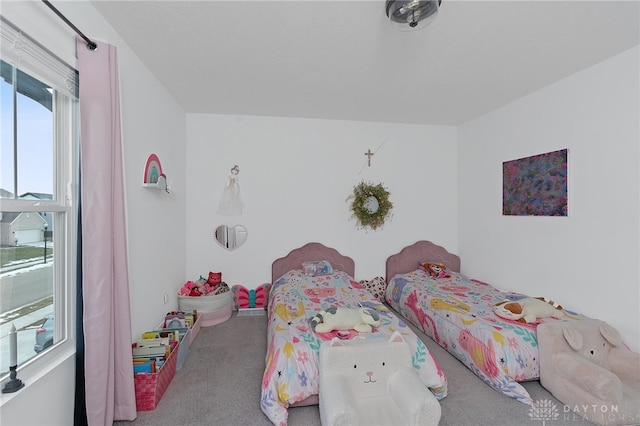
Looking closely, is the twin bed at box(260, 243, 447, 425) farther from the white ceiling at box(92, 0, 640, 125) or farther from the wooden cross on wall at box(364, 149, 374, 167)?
the white ceiling at box(92, 0, 640, 125)

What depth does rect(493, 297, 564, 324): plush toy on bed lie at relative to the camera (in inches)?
89.7

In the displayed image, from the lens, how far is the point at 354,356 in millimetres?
1778

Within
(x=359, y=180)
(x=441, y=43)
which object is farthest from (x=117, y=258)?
(x=359, y=180)

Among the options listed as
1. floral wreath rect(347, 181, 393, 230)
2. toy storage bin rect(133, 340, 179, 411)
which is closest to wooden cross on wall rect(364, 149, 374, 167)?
floral wreath rect(347, 181, 393, 230)

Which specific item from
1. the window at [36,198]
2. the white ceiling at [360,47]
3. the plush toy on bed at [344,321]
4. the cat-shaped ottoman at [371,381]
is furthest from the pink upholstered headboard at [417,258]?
the window at [36,198]

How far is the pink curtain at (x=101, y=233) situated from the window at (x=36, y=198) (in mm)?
121

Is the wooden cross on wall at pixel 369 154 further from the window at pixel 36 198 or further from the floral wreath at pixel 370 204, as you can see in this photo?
the window at pixel 36 198

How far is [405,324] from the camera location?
2.30 meters

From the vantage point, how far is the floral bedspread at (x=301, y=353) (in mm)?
1783

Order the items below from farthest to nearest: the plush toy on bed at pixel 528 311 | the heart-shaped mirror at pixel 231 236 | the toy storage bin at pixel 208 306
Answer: the heart-shaped mirror at pixel 231 236 < the toy storage bin at pixel 208 306 < the plush toy on bed at pixel 528 311
